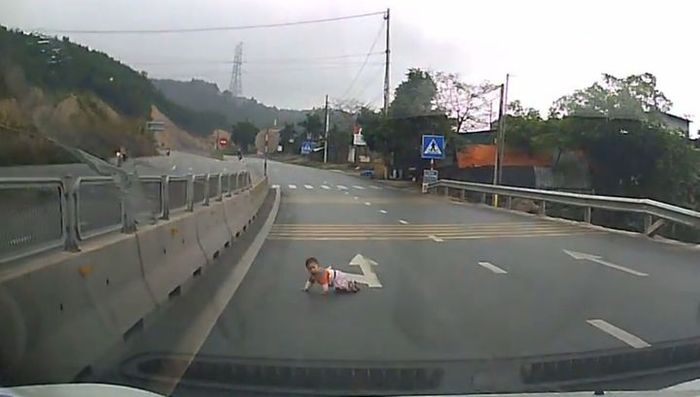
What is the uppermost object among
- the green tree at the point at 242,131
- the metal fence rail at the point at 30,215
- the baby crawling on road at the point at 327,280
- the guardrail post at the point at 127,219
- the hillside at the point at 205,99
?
the hillside at the point at 205,99

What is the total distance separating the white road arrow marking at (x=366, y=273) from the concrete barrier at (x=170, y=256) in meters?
2.26

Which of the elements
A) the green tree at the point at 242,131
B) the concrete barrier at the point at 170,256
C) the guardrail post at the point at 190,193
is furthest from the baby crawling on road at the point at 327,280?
the green tree at the point at 242,131

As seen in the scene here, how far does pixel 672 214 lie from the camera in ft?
64.2

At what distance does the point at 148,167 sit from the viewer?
1355 centimetres

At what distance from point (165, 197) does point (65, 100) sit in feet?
7.18

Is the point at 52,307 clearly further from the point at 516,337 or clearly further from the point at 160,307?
the point at 516,337

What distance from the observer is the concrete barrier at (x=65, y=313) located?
20.2 ft

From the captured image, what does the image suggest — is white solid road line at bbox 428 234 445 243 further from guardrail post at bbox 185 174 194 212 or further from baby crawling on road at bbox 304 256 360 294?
baby crawling on road at bbox 304 256 360 294

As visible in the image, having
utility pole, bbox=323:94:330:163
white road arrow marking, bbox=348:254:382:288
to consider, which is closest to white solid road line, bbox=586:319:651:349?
white road arrow marking, bbox=348:254:382:288

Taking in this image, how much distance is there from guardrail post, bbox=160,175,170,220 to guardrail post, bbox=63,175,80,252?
3.88 meters

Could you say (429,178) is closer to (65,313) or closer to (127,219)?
(127,219)

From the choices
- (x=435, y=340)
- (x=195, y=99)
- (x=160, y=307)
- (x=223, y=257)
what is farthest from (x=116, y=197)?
(x=195, y=99)

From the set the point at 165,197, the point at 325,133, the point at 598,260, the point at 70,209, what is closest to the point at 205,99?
the point at 165,197

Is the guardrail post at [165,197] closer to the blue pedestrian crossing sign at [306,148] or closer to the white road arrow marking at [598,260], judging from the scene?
the white road arrow marking at [598,260]
